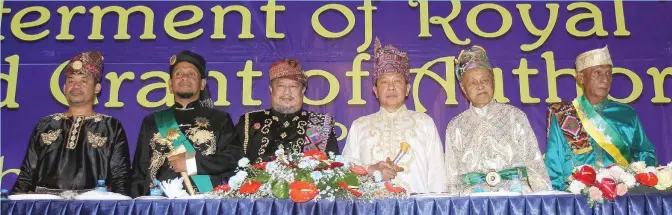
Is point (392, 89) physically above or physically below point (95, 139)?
above

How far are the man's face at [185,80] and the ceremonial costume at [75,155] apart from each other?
0.43 meters

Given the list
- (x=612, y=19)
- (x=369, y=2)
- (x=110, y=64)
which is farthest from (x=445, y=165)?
(x=110, y=64)

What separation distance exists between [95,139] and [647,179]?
306 cm

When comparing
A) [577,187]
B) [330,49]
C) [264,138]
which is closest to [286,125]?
[264,138]

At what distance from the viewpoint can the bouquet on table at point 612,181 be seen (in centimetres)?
313

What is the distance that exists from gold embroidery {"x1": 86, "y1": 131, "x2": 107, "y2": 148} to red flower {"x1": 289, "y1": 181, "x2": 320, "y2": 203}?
168cm

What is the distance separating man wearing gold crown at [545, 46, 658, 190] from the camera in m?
4.20

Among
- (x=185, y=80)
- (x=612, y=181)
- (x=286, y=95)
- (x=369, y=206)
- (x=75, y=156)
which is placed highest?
(x=185, y=80)

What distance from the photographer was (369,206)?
10.5 ft

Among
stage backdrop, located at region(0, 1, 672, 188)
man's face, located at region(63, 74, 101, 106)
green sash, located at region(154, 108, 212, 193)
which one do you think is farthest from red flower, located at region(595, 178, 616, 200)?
man's face, located at region(63, 74, 101, 106)

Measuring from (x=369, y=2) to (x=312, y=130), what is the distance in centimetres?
144

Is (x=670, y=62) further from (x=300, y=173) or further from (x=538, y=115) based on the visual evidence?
(x=300, y=173)

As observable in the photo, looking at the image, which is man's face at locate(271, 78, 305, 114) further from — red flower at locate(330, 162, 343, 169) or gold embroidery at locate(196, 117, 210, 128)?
red flower at locate(330, 162, 343, 169)

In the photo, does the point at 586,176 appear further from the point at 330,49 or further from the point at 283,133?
the point at 330,49
